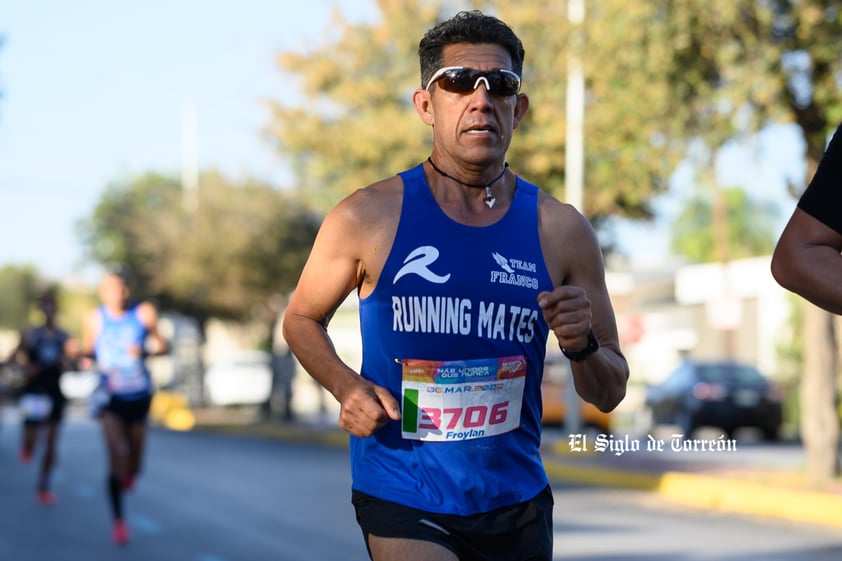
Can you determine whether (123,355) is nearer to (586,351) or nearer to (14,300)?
(586,351)

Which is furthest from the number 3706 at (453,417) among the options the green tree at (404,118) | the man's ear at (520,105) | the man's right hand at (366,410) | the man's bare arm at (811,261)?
the green tree at (404,118)

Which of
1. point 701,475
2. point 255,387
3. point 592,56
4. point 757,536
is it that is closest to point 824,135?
point 592,56

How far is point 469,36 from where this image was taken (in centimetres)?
406

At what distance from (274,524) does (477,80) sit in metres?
8.88

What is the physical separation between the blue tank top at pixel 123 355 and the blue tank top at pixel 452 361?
714cm

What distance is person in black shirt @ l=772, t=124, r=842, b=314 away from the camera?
9.39ft

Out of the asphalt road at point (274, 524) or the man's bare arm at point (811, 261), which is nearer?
the man's bare arm at point (811, 261)

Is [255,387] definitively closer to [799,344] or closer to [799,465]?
[799,344]

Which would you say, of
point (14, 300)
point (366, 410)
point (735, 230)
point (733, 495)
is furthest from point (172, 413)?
point (14, 300)

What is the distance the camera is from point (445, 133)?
4.02 meters

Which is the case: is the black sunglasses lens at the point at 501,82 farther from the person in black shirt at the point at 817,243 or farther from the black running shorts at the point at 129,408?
the black running shorts at the point at 129,408

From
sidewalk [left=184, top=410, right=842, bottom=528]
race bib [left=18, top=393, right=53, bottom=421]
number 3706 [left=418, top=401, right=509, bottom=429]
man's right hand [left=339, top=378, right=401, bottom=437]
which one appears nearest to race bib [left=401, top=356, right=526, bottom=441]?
number 3706 [left=418, top=401, right=509, bottom=429]

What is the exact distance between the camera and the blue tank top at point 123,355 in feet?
35.3

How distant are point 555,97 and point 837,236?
21.4 meters
